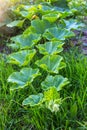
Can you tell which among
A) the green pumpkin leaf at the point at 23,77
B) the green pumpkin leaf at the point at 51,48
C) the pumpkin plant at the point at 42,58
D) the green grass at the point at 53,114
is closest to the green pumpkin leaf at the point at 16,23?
the pumpkin plant at the point at 42,58

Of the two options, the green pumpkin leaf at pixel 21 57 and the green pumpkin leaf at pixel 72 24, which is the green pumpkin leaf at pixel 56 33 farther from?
the green pumpkin leaf at pixel 21 57

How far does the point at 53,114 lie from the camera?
1.83 metres

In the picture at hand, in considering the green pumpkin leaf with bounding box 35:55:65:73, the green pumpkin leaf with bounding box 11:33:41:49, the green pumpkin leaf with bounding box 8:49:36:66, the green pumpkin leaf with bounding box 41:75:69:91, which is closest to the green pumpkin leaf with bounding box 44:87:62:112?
the green pumpkin leaf with bounding box 41:75:69:91

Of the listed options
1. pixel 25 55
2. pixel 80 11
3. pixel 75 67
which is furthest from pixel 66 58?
pixel 80 11

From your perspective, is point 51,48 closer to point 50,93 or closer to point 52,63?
point 52,63

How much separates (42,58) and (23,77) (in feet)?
0.66

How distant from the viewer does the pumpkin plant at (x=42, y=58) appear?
5.95ft

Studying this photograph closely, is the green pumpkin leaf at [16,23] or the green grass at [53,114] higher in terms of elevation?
the green pumpkin leaf at [16,23]

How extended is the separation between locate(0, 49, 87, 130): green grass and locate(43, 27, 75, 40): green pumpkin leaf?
0.33 meters

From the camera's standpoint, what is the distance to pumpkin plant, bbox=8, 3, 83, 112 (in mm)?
1812

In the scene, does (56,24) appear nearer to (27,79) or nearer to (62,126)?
(27,79)

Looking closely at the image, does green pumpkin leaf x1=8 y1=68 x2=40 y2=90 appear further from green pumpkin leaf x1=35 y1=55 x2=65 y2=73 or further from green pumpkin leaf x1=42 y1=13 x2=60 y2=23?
green pumpkin leaf x1=42 y1=13 x2=60 y2=23

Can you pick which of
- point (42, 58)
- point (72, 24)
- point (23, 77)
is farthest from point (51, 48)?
point (72, 24)

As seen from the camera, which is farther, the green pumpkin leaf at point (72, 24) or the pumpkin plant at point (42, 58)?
the green pumpkin leaf at point (72, 24)
